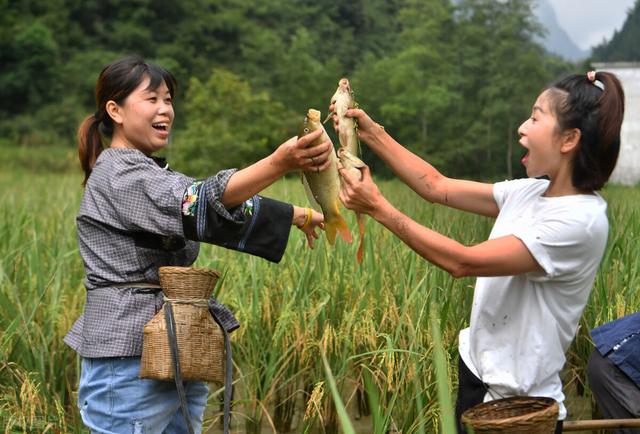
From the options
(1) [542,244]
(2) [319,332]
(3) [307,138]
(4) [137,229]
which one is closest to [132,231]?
(4) [137,229]

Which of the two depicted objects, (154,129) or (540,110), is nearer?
(540,110)

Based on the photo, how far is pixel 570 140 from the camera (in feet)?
6.17

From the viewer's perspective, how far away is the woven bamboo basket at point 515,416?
1652mm

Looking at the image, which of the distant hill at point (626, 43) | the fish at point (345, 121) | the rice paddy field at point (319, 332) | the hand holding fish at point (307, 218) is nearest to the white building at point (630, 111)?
the distant hill at point (626, 43)

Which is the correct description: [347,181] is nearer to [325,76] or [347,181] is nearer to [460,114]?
[460,114]

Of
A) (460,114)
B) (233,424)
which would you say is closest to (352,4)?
(460,114)

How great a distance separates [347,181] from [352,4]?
29.0 metres

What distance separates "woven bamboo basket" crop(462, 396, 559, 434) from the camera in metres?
1.65

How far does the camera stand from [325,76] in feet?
74.6

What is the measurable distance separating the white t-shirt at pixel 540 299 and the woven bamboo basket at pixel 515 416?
6 centimetres

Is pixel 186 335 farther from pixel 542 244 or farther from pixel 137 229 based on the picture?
pixel 542 244

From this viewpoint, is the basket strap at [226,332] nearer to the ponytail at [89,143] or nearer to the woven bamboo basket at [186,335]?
the woven bamboo basket at [186,335]

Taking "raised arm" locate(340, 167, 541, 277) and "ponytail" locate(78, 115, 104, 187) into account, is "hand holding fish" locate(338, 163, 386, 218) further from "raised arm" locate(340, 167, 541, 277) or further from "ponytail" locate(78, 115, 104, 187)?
"ponytail" locate(78, 115, 104, 187)

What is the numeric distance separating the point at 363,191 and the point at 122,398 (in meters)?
0.74
